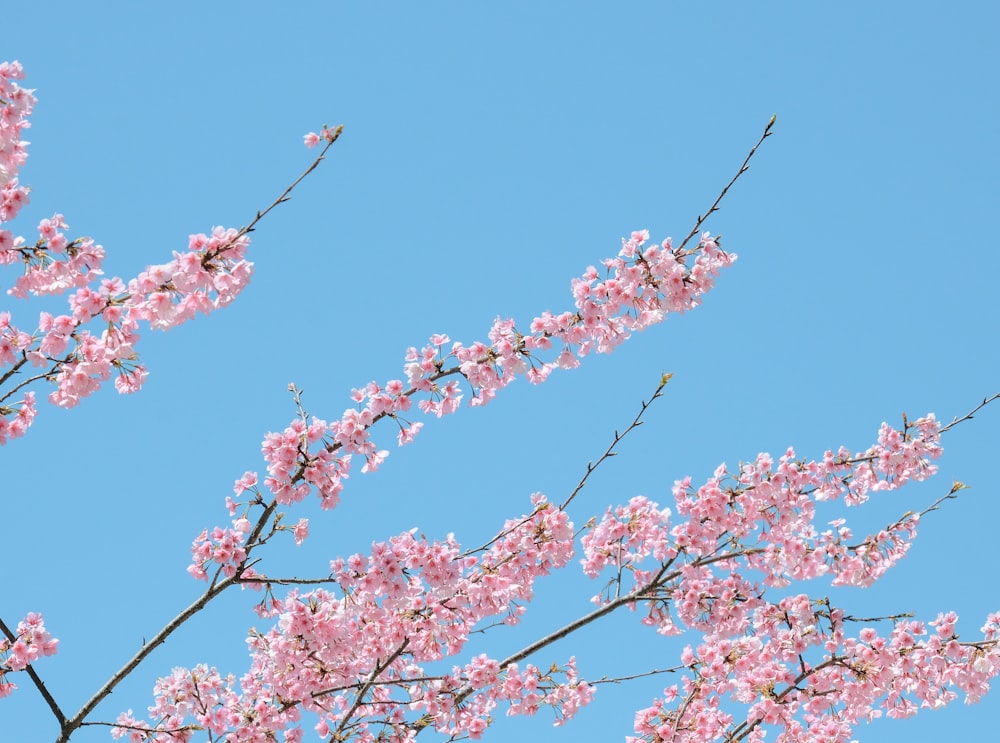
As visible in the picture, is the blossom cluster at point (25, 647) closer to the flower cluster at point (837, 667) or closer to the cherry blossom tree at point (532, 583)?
the cherry blossom tree at point (532, 583)

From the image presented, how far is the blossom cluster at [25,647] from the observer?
6664mm

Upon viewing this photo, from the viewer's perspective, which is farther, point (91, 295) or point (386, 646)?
point (386, 646)

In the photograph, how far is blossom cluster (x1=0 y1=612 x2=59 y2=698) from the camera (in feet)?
21.9

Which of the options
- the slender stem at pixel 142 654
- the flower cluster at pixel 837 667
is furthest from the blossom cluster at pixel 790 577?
the slender stem at pixel 142 654

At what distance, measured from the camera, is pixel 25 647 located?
21.9 ft

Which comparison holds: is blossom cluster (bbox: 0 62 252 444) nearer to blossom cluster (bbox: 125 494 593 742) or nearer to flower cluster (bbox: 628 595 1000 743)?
blossom cluster (bbox: 125 494 593 742)

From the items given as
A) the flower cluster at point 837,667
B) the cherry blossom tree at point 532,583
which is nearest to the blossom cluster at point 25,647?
the cherry blossom tree at point 532,583

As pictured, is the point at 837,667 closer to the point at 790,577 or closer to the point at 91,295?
the point at 790,577

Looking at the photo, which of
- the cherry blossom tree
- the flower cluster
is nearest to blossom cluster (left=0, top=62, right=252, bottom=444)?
the cherry blossom tree

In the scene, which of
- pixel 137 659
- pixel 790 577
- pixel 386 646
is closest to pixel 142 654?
pixel 137 659

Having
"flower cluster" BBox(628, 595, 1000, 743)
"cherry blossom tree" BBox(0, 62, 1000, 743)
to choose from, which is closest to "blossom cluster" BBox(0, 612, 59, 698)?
"cherry blossom tree" BBox(0, 62, 1000, 743)

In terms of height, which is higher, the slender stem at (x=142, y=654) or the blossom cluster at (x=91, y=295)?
the blossom cluster at (x=91, y=295)

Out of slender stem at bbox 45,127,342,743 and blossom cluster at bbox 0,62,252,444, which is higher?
blossom cluster at bbox 0,62,252,444

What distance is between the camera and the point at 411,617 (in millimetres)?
7461
